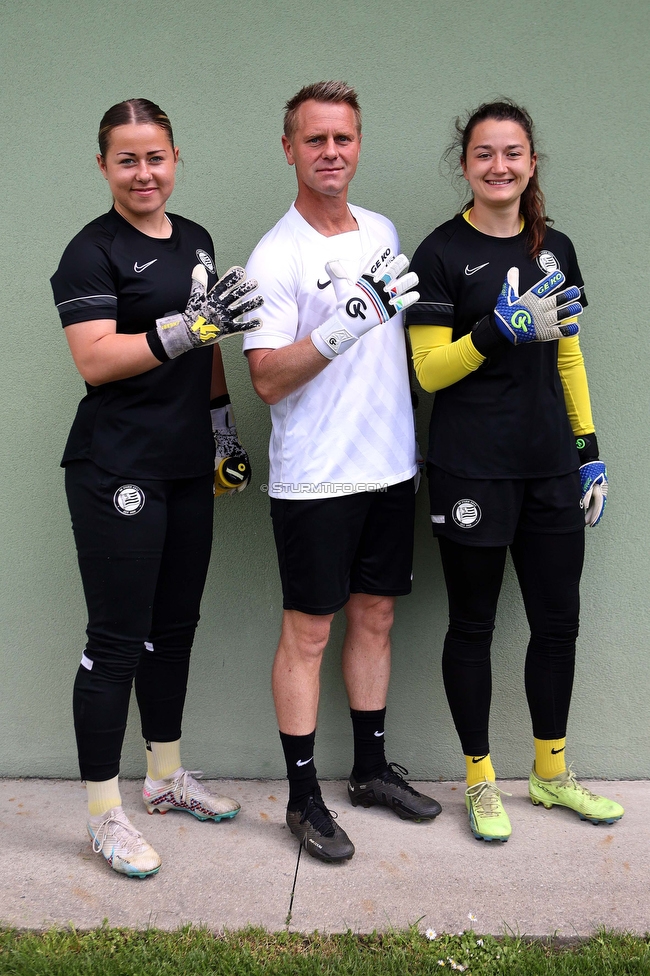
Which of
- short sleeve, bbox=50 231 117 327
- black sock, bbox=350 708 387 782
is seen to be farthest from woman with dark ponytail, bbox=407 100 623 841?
short sleeve, bbox=50 231 117 327

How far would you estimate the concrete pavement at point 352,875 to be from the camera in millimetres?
2088

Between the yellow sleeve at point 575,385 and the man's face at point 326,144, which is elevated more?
the man's face at point 326,144

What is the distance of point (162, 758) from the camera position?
2.61m

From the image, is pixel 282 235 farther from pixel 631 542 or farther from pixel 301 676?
pixel 631 542

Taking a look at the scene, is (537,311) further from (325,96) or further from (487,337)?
(325,96)

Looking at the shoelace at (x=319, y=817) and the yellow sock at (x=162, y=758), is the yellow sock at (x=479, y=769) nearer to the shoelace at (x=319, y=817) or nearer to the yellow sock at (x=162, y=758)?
the shoelace at (x=319, y=817)

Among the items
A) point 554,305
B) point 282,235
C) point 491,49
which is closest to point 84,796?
point 282,235

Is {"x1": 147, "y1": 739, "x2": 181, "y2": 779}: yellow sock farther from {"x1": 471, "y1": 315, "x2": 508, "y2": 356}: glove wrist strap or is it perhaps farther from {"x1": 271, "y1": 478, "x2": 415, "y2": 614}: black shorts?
{"x1": 471, "y1": 315, "x2": 508, "y2": 356}: glove wrist strap

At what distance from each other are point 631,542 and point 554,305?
953 millimetres

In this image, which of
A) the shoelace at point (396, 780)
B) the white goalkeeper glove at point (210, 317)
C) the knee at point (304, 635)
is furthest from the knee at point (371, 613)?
the white goalkeeper glove at point (210, 317)

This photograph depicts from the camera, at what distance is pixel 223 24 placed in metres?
2.61

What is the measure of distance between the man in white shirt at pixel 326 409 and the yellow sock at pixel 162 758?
15.8 inches

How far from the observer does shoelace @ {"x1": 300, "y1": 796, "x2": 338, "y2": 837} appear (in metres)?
2.36

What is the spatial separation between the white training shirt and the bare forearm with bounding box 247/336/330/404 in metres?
0.04
